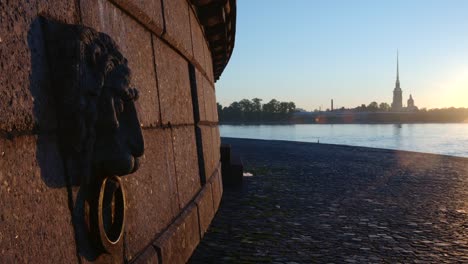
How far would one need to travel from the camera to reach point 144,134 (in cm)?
283

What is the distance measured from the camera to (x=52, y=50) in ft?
5.56

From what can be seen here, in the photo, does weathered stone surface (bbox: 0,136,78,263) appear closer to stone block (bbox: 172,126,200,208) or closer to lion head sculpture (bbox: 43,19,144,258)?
lion head sculpture (bbox: 43,19,144,258)

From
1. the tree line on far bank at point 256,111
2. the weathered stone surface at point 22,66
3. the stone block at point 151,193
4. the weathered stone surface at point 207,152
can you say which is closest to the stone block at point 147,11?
the stone block at point 151,193

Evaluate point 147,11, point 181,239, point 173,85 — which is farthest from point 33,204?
point 173,85

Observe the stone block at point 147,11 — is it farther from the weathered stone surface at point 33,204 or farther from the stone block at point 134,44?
the weathered stone surface at point 33,204

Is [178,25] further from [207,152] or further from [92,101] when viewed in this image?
[92,101]

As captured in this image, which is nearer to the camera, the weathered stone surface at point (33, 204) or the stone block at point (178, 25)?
the weathered stone surface at point (33, 204)

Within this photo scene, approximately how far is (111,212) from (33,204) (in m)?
0.65

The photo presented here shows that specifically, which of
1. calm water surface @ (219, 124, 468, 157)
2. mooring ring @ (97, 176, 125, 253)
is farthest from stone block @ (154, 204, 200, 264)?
calm water surface @ (219, 124, 468, 157)

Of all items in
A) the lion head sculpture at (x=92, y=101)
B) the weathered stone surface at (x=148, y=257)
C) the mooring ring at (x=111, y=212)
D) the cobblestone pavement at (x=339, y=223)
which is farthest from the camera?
the cobblestone pavement at (x=339, y=223)

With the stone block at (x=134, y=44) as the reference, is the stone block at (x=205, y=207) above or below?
below

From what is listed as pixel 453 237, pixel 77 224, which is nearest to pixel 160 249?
pixel 77 224

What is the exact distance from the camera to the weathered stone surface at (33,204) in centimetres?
139

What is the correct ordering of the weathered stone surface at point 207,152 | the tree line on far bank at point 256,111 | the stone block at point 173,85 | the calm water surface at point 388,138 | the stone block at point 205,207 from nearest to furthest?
1. the stone block at point 173,85
2. the stone block at point 205,207
3. the weathered stone surface at point 207,152
4. the calm water surface at point 388,138
5. the tree line on far bank at point 256,111
